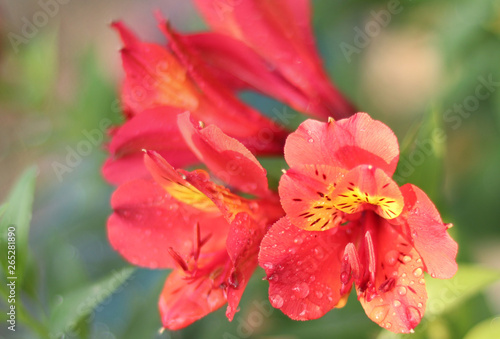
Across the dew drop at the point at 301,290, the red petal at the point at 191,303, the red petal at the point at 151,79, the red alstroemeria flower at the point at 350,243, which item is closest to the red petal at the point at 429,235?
the red alstroemeria flower at the point at 350,243

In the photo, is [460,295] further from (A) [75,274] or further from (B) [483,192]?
(A) [75,274]

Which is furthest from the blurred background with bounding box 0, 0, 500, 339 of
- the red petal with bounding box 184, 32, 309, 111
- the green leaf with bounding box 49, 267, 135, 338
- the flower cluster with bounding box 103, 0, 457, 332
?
the flower cluster with bounding box 103, 0, 457, 332

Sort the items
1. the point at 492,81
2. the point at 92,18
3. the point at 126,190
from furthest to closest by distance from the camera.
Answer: the point at 92,18 < the point at 492,81 < the point at 126,190

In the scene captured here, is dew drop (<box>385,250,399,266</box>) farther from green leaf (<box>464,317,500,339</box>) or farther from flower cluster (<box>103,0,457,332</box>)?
green leaf (<box>464,317,500,339</box>)

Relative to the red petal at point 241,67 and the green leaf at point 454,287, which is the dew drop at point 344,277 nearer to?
the green leaf at point 454,287

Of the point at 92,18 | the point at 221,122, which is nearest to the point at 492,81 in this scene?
the point at 221,122

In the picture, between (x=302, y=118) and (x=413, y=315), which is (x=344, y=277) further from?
(x=302, y=118)
